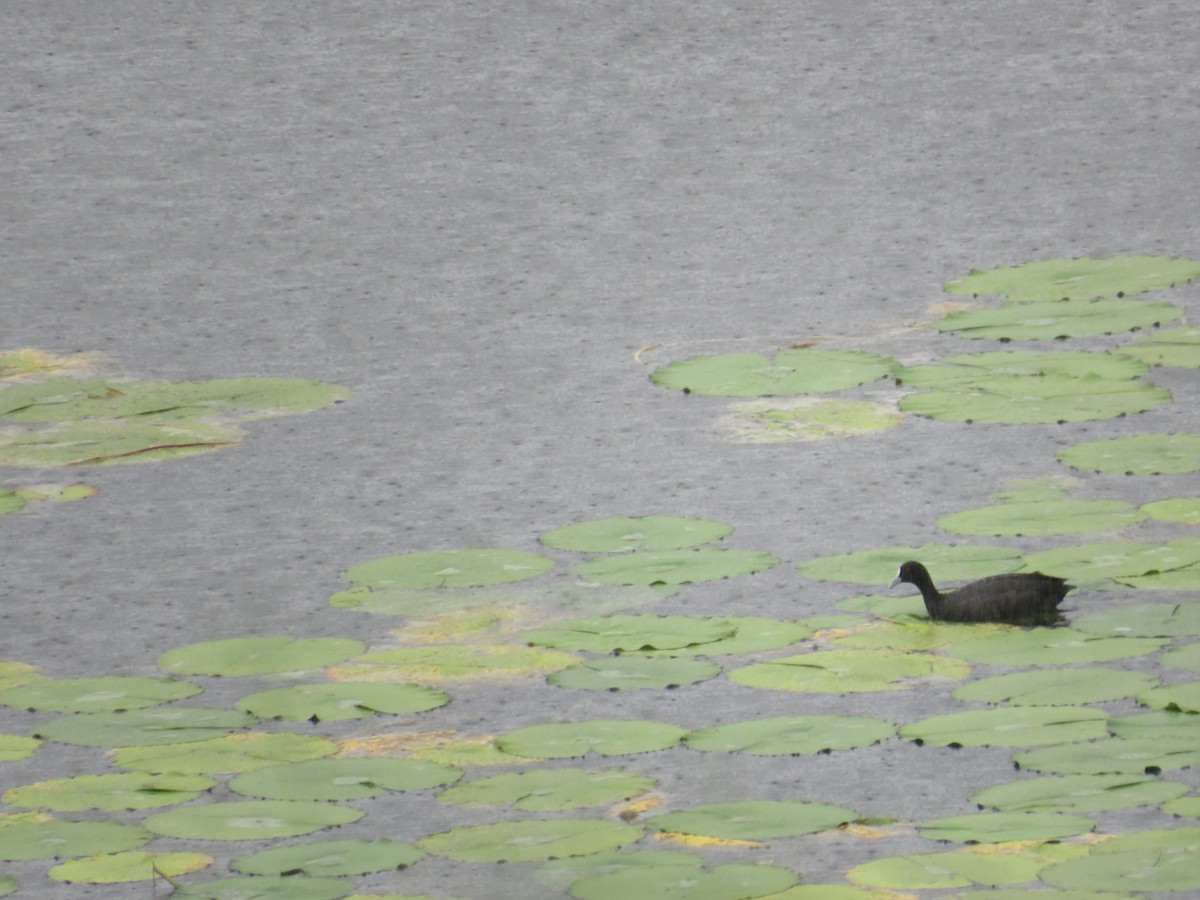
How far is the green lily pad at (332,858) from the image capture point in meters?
3.53

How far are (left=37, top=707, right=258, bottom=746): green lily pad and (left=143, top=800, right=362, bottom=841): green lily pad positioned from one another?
0.39 m

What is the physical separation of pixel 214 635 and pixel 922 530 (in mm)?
1671

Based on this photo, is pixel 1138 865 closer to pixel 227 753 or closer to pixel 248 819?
pixel 248 819

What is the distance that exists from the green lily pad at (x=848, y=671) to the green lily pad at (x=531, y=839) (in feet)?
2.45

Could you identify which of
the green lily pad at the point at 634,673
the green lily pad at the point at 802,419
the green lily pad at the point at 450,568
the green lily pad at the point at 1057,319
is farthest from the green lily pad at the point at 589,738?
the green lily pad at the point at 1057,319

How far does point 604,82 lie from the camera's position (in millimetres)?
9312

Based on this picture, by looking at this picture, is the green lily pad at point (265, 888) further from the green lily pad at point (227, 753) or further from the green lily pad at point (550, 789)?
the green lily pad at point (227, 753)

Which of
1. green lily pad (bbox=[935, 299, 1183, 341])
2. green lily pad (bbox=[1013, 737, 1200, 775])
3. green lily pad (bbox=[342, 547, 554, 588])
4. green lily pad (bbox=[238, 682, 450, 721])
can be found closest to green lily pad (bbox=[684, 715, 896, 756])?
green lily pad (bbox=[1013, 737, 1200, 775])

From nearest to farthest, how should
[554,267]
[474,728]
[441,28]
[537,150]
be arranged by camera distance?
1. [474,728]
2. [554,267]
3. [537,150]
4. [441,28]

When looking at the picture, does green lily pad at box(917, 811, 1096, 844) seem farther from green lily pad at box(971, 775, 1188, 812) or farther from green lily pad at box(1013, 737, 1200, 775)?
green lily pad at box(1013, 737, 1200, 775)

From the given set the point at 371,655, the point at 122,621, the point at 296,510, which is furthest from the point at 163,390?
the point at 371,655

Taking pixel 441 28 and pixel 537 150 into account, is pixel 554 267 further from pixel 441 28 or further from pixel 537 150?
pixel 441 28

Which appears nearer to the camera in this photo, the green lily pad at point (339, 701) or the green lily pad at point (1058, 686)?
the green lily pad at point (1058, 686)

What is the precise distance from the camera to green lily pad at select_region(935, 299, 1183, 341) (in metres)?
6.53
